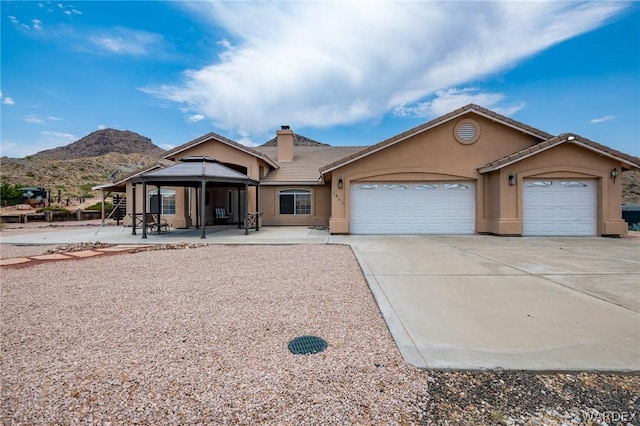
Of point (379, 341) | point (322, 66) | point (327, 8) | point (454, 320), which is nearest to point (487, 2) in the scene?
point (327, 8)

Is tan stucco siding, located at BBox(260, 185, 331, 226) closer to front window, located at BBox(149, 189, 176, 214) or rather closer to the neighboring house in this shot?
the neighboring house

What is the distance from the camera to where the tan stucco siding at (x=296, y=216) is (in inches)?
756

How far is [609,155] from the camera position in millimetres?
12633

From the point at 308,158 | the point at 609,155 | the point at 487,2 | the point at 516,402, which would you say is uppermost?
the point at 487,2

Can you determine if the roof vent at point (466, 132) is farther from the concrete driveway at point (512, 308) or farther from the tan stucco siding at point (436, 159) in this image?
the concrete driveway at point (512, 308)

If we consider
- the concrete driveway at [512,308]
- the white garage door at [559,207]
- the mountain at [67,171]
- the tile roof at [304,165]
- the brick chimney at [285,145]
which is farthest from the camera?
the mountain at [67,171]

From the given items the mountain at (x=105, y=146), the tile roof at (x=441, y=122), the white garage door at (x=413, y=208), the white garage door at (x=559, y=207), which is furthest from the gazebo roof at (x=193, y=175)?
the mountain at (x=105, y=146)

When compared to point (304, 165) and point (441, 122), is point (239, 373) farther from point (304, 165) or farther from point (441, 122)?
point (304, 165)

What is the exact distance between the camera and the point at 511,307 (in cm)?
457

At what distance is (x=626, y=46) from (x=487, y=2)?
9864 mm

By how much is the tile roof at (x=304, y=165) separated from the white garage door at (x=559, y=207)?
32.7 ft

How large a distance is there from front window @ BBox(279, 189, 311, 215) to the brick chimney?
4.09 metres

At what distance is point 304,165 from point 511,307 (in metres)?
17.9

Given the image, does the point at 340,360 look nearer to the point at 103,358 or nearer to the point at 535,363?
the point at 535,363
